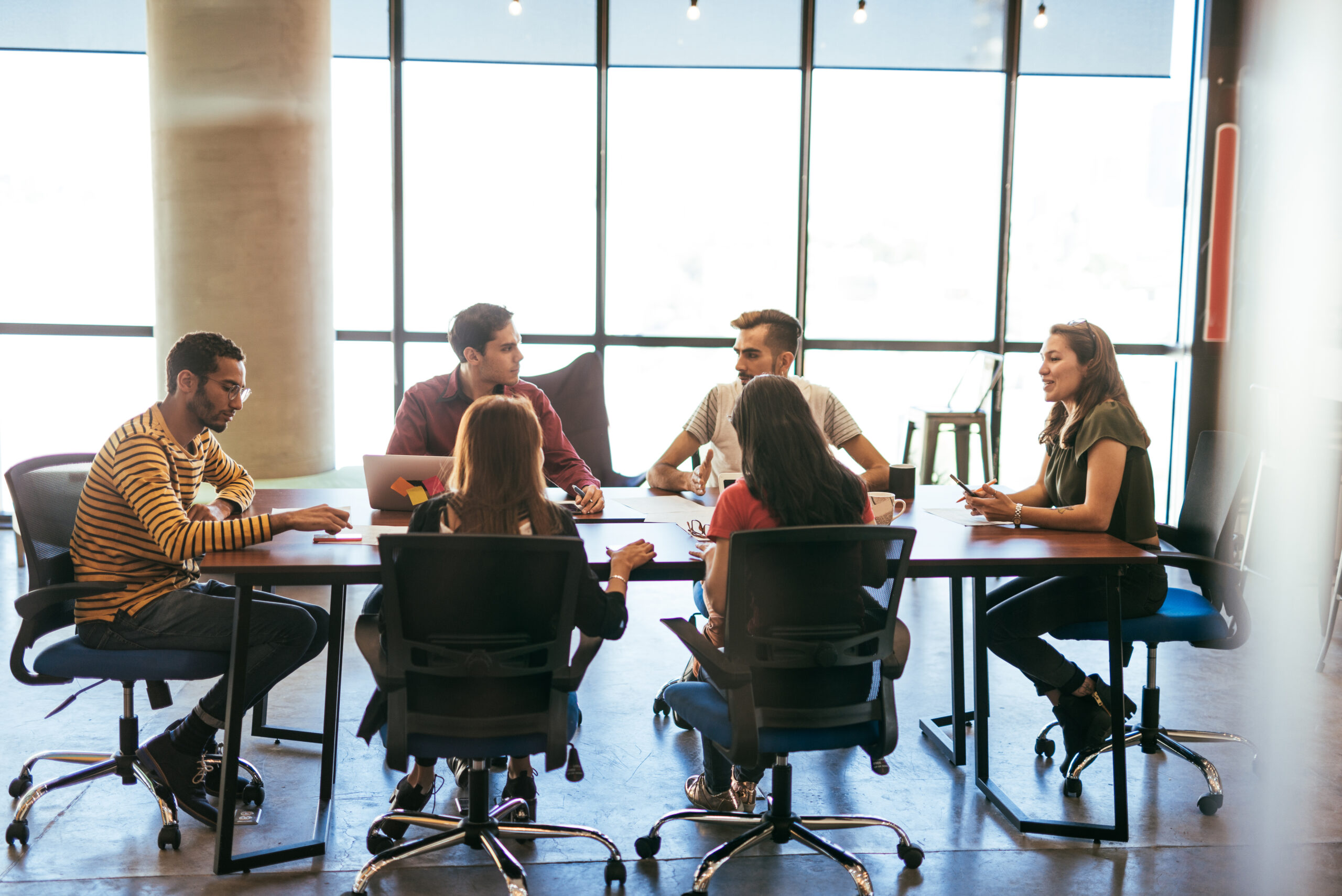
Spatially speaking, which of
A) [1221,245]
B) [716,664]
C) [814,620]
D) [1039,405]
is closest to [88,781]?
[716,664]

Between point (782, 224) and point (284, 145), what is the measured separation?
9.50 feet

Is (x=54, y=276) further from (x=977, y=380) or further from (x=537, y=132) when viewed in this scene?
(x=977, y=380)

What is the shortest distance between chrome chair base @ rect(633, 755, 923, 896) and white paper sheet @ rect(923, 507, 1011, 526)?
906mm

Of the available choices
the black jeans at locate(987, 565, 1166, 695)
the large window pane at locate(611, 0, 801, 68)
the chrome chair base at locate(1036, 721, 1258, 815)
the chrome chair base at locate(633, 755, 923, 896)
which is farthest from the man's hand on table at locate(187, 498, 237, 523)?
the large window pane at locate(611, 0, 801, 68)

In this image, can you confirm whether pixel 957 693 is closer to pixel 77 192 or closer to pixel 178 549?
pixel 178 549

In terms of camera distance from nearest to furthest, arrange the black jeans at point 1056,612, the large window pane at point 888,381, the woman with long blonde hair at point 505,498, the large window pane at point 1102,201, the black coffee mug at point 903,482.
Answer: the woman with long blonde hair at point 505,498 < the black jeans at point 1056,612 < the black coffee mug at point 903,482 < the large window pane at point 1102,201 < the large window pane at point 888,381

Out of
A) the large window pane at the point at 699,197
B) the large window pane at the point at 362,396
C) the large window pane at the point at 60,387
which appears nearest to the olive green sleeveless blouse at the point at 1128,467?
the large window pane at the point at 699,197

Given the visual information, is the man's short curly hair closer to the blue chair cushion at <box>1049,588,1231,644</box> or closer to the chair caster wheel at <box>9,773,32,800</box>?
the chair caster wheel at <box>9,773,32,800</box>

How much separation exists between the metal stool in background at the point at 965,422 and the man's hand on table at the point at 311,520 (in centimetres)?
427

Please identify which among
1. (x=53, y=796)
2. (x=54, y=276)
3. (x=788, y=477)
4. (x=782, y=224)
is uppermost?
(x=782, y=224)

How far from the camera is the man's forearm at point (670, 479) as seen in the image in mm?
3494

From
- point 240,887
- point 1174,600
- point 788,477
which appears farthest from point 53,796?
point 1174,600

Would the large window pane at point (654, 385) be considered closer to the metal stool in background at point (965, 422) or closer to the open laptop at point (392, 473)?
the metal stool in background at point (965, 422)

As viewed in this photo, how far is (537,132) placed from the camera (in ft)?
21.0
